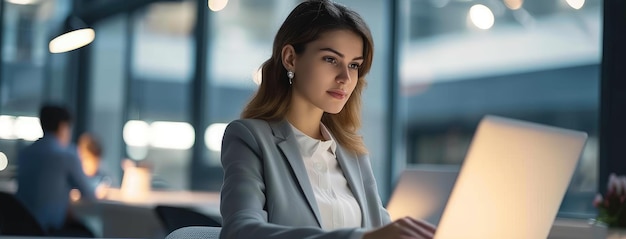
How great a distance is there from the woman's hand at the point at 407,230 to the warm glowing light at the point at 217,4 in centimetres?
770

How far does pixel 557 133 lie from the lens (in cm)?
169

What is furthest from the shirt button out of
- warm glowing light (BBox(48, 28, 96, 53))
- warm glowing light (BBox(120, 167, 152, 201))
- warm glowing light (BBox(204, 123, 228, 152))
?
warm glowing light (BBox(204, 123, 228, 152))

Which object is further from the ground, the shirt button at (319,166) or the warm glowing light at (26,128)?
the shirt button at (319,166)

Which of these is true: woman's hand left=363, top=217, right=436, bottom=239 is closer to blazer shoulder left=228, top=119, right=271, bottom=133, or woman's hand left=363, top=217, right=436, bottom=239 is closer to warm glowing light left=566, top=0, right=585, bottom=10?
blazer shoulder left=228, top=119, right=271, bottom=133

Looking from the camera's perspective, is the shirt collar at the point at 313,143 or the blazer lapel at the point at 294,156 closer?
the blazer lapel at the point at 294,156

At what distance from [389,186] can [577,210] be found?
193 cm

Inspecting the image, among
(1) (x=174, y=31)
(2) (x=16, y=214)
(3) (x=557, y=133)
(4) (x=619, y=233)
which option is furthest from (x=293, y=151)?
(1) (x=174, y=31)

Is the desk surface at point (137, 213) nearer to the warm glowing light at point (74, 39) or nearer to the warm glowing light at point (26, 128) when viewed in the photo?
the warm glowing light at point (74, 39)

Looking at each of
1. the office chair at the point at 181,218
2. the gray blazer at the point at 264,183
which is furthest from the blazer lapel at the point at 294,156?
the office chair at the point at 181,218

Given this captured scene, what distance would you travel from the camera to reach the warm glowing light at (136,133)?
10469 millimetres

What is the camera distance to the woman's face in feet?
6.77

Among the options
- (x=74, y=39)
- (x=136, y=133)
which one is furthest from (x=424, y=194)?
(x=136, y=133)

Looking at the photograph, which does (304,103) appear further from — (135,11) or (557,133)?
(135,11)

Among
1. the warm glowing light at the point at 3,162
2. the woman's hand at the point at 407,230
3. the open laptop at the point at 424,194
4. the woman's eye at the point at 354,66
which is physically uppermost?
the woman's eye at the point at 354,66
